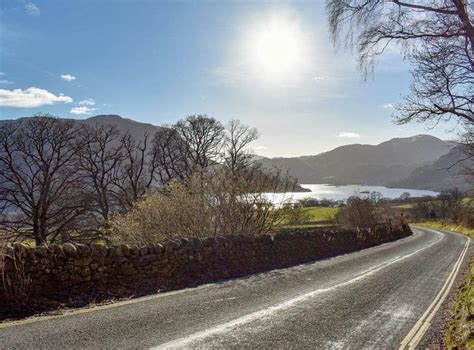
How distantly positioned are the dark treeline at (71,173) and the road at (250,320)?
13571 millimetres

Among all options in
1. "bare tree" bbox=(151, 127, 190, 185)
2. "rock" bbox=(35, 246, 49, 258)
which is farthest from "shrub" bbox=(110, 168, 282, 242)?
"bare tree" bbox=(151, 127, 190, 185)

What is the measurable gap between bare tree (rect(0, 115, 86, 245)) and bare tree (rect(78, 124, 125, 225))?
1.78 meters

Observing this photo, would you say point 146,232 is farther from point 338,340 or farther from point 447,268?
point 447,268

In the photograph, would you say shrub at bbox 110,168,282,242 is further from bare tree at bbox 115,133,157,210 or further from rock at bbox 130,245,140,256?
bare tree at bbox 115,133,157,210

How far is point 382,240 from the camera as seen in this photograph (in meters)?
33.0

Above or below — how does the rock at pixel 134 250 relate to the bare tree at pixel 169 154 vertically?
below

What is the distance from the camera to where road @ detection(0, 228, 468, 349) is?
5.19 m

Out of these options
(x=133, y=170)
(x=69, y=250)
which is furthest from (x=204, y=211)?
(x=133, y=170)

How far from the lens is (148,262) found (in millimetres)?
9328

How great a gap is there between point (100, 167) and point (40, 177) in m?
6.63

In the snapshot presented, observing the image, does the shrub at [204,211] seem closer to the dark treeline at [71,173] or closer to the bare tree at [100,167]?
the dark treeline at [71,173]

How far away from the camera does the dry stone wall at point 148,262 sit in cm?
706

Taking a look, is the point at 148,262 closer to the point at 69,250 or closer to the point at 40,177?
the point at 69,250

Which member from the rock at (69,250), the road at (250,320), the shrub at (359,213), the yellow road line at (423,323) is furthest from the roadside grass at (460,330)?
the shrub at (359,213)
